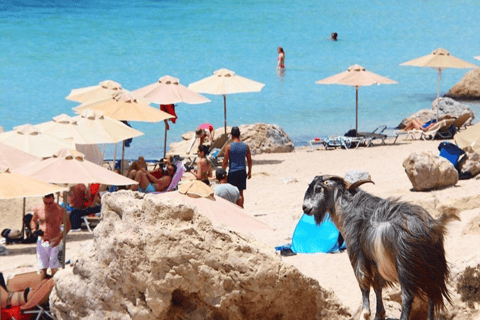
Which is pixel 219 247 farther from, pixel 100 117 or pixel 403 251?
pixel 100 117

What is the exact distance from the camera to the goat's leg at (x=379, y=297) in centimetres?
552

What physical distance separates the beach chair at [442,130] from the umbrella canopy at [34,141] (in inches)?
404

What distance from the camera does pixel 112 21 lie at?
4919cm

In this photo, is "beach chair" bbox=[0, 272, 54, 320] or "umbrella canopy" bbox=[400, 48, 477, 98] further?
"umbrella canopy" bbox=[400, 48, 477, 98]

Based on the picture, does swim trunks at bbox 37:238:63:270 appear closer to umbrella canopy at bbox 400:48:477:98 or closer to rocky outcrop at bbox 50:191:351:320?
rocky outcrop at bbox 50:191:351:320

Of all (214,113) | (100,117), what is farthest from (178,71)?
(100,117)

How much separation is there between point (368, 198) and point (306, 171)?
11.1 meters

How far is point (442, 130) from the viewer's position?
19781mm

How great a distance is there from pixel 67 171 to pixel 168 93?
23.0ft

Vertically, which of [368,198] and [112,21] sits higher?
[112,21]

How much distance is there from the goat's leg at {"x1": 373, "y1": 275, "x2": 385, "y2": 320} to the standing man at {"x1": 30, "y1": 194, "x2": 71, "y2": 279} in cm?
473

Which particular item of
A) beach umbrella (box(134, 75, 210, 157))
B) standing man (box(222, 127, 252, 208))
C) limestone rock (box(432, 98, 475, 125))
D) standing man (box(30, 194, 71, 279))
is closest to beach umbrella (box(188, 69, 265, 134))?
beach umbrella (box(134, 75, 210, 157))

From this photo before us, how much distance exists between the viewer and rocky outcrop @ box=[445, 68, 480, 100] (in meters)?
28.2

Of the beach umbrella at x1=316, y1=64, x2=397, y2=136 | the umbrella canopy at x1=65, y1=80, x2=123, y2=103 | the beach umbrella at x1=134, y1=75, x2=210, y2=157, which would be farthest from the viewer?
the beach umbrella at x1=316, y1=64, x2=397, y2=136
